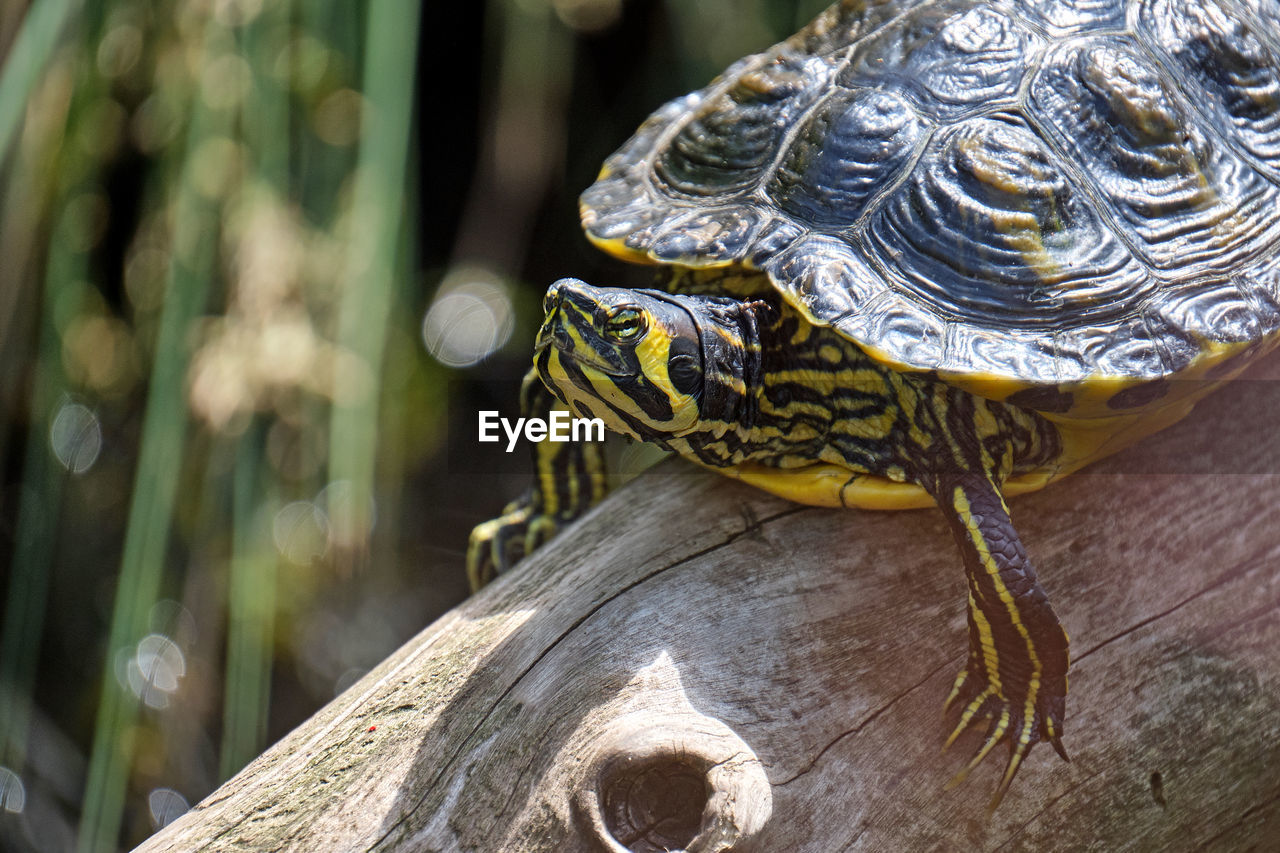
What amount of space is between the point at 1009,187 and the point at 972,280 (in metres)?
0.15

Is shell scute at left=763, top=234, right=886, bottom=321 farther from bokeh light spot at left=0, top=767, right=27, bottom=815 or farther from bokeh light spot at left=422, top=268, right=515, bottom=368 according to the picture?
bokeh light spot at left=0, top=767, right=27, bottom=815

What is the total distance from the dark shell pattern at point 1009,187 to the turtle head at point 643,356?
0.12 m

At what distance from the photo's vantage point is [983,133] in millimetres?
1414

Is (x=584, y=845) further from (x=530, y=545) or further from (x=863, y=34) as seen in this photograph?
(x=863, y=34)

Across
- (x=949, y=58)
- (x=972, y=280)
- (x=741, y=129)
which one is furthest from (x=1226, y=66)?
(x=741, y=129)

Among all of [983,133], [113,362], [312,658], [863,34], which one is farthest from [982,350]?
[312,658]

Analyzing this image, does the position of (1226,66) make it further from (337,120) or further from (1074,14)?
(337,120)

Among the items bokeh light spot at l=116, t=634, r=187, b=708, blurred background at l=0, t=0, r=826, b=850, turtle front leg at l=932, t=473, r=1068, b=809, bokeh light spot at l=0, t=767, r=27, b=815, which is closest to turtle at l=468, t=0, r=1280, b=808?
turtle front leg at l=932, t=473, r=1068, b=809

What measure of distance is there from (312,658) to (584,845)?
6.16 feet

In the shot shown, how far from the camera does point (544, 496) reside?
1.76 metres

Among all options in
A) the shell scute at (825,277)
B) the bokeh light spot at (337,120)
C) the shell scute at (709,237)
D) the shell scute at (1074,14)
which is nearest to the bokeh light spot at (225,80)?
the bokeh light spot at (337,120)

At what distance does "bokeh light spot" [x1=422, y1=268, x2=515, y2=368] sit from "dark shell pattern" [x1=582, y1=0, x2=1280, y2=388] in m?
1.32

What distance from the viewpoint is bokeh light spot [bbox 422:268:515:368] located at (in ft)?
9.40

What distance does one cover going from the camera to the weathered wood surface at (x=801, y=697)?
1.14 m
